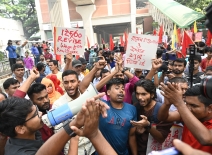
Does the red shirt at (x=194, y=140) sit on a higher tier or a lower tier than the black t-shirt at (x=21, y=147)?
lower

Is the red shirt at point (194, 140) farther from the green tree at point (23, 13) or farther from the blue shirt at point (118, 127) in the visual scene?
the green tree at point (23, 13)

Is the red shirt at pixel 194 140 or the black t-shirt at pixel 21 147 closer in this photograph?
the black t-shirt at pixel 21 147

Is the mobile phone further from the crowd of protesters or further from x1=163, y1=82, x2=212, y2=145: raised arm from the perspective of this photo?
x1=163, y1=82, x2=212, y2=145: raised arm

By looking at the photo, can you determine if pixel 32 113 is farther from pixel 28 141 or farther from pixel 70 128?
pixel 70 128

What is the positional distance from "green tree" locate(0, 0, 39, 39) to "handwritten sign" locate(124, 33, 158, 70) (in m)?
28.8

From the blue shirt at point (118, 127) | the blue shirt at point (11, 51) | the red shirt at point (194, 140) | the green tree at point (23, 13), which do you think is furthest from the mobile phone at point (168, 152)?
the green tree at point (23, 13)

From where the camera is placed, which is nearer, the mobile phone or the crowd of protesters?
the mobile phone

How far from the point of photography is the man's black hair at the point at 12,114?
4.32 feet

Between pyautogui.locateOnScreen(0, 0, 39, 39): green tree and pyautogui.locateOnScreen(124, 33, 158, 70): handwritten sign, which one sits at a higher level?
pyautogui.locateOnScreen(0, 0, 39, 39): green tree

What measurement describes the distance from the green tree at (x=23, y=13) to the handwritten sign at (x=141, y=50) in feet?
94.5

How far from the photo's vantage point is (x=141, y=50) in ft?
10.5

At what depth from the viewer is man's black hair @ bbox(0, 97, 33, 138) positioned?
4.32 ft

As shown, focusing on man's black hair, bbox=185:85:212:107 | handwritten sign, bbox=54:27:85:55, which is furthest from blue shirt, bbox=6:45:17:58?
man's black hair, bbox=185:85:212:107

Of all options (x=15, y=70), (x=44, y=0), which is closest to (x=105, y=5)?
(x=44, y=0)
